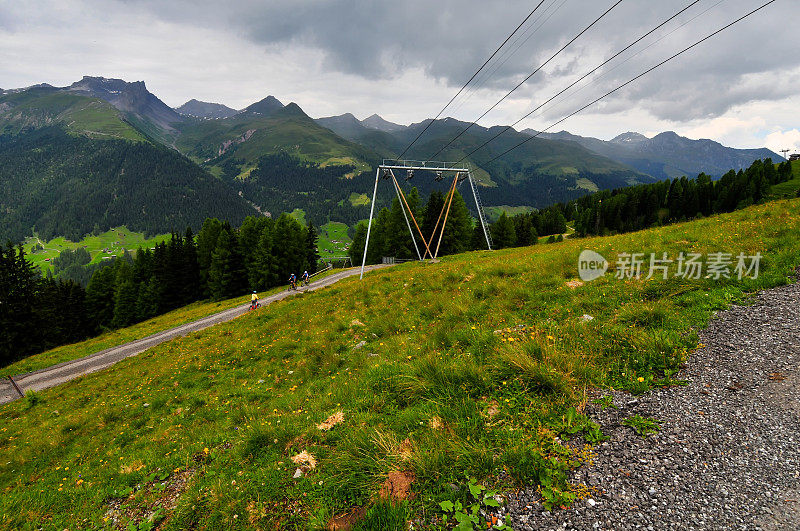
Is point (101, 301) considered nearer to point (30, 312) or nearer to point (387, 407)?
point (30, 312)

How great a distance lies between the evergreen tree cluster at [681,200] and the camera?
93.2 m

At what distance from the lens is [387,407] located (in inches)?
265

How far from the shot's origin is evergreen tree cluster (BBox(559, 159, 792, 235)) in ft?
306

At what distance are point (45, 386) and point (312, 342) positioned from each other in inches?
928

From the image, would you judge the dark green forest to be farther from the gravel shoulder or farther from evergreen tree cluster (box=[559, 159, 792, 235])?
evergreen tree cluster (box=[559, 159, 792, 235])

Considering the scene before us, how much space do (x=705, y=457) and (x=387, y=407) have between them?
16.6 ft

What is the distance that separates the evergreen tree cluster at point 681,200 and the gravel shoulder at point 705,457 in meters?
119

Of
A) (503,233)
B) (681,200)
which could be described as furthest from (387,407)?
(681,200)

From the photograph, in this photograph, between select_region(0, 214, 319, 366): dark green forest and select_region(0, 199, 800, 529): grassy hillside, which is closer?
select_region(0, 199, 800, 529): grassy hillside

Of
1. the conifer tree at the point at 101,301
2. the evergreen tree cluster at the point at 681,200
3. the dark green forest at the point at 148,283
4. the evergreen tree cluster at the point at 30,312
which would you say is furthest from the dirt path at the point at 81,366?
the evergreen tree cluster at the point at 681,200

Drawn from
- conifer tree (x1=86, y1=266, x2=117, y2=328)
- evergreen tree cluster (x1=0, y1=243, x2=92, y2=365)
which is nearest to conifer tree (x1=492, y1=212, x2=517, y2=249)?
conifer tree (x1=86, y1=266, x2=117, y2=328)

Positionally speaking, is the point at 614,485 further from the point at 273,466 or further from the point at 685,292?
the point at 685,292

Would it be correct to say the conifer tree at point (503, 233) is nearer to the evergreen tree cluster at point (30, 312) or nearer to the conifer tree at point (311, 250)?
the conifer tree at point (311, 250)

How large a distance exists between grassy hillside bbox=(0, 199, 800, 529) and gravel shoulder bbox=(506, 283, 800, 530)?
33cm
